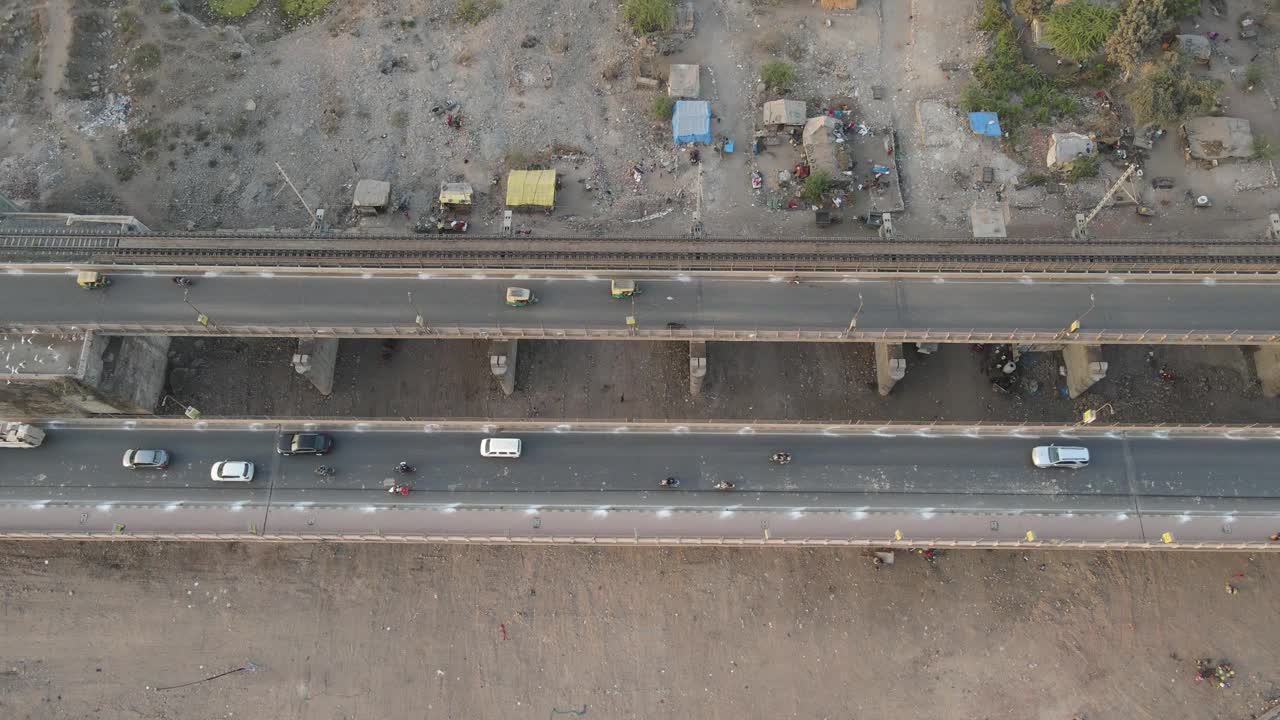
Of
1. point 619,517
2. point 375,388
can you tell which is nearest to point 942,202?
point 619,517

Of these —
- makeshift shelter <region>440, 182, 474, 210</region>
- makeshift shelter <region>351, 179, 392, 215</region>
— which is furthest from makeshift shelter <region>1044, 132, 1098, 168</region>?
makeshift shelter <region>351, 179, 392, 215</region>

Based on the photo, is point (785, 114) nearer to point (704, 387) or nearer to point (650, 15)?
point (650, 15)

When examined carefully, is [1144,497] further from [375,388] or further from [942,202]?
[375,388]

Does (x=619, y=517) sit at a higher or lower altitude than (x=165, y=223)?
lower

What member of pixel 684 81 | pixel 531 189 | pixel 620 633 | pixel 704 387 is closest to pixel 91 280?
pixel 531 189

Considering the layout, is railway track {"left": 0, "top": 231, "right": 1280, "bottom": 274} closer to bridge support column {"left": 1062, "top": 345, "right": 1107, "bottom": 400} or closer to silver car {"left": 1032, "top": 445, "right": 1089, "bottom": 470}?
bridge support column {"left": 1062, "top": 345, "right": 1107, "bottom": 400}
